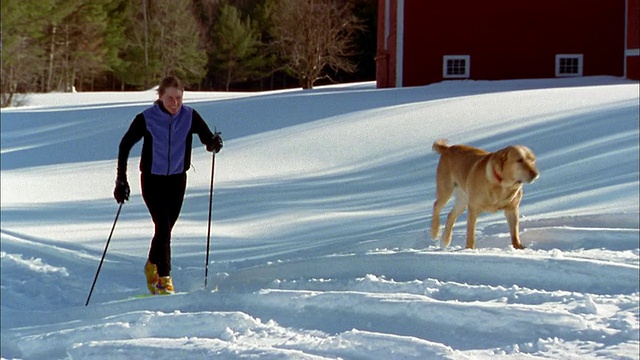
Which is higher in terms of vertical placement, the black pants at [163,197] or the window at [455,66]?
the window at [455,66]

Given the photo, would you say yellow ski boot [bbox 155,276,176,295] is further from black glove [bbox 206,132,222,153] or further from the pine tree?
the pine tree

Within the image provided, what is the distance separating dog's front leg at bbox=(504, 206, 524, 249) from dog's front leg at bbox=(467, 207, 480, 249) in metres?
0.19

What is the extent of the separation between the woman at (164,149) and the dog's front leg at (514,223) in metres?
2.35

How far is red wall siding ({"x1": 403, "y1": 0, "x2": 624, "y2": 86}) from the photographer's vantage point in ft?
83.7

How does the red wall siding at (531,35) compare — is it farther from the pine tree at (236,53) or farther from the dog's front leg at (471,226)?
the dog's front leg at (471,226)

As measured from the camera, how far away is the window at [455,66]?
25703 millimetres

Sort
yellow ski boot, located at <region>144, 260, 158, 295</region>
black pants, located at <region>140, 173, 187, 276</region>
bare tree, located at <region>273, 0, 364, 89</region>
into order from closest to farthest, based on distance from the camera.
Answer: black pants, located at <region>140, 173, 187, 276</region> < yellow ski boot, located at <region>144, 260, 158, 295</region> < bare tree, located at <region>273, 0, 364, 89</region>

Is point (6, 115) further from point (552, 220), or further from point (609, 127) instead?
point (552, 220)

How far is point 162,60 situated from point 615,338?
4412 mm

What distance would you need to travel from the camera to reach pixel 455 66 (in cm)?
2581

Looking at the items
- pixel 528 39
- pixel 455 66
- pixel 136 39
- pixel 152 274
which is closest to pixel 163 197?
pixel 152 274

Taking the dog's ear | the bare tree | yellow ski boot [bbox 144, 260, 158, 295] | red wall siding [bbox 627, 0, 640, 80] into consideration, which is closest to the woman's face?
yellow ski boot [bbox 144, 260, 158, 295]

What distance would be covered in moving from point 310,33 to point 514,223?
15.4 metres

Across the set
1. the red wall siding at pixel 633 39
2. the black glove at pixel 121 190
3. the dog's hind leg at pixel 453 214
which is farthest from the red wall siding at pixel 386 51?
the black glove at pixel 121 190
